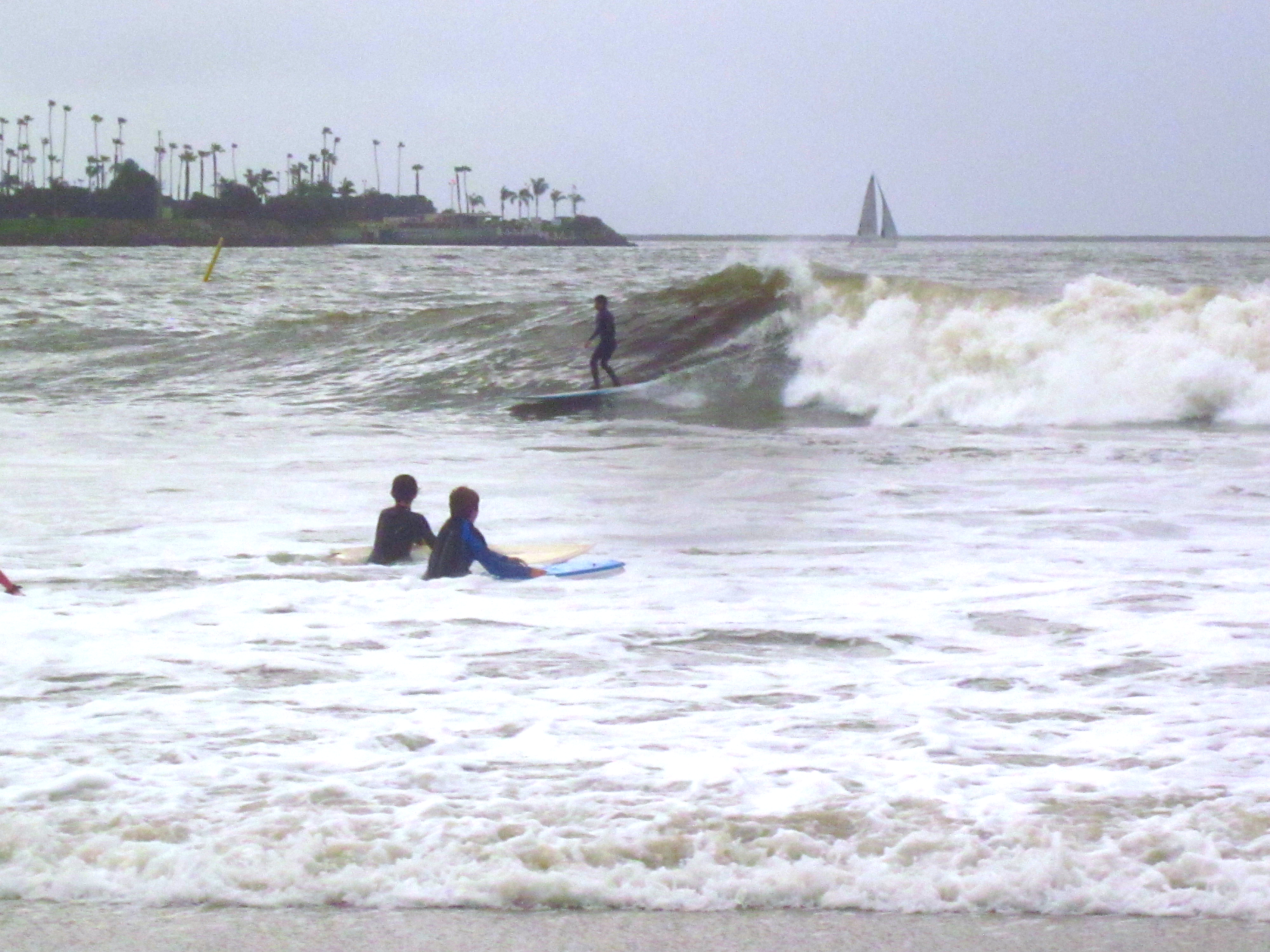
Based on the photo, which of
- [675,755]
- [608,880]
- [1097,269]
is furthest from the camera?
[1097,269]

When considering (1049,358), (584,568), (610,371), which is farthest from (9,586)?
(1049,358)

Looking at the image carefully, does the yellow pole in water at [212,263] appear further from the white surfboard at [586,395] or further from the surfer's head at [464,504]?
the surfer's head at [464,504]

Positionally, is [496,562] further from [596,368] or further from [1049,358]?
[1049,358]

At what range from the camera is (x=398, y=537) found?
862 centimetres

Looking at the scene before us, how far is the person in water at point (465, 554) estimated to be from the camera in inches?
322

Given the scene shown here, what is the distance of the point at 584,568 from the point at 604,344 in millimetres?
14422

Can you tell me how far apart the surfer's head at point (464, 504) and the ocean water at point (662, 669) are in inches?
14.0

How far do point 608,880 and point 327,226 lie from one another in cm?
15971

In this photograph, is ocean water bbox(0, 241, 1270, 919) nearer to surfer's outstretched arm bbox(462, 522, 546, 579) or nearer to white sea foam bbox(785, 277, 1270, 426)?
surfer's outstretched arm bbox(462, 522, 546, 579)

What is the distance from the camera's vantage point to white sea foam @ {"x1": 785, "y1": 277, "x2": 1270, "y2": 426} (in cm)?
1891

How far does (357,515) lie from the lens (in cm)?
1080

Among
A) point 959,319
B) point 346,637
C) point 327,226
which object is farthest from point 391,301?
point 327,226

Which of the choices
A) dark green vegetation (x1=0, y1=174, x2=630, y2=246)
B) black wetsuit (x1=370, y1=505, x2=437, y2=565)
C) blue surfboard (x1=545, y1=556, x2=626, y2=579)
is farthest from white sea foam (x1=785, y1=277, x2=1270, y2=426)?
dark green vegetation (x1=0, y1=174, x2=630, y2=246)

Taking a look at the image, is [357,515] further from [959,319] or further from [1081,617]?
[959,319]
